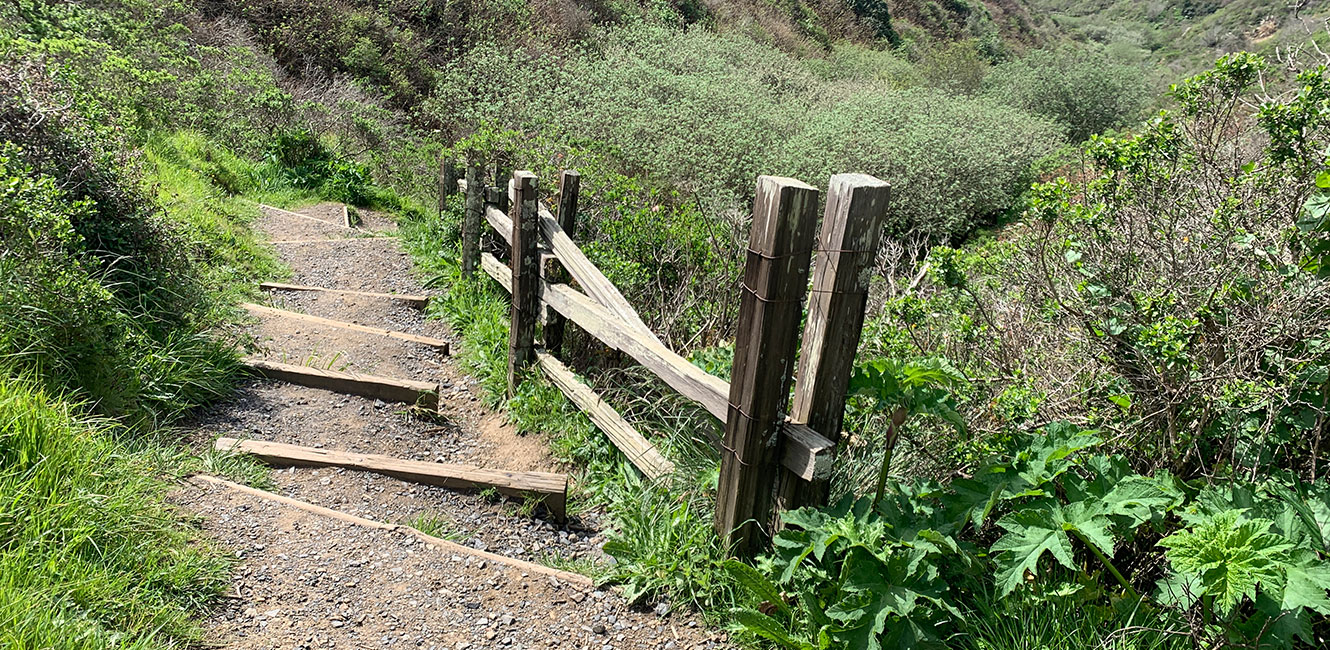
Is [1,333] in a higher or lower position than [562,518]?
higher

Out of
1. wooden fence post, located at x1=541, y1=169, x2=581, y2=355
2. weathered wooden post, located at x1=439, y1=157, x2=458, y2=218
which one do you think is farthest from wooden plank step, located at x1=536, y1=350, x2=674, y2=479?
weathered wooden post, located at x1=439, y1=157, x2=458, y2=218

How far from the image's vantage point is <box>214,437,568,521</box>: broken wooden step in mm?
3939

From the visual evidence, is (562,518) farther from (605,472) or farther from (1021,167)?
(1021,167)

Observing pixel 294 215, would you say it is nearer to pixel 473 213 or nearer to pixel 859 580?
pixel 473 213

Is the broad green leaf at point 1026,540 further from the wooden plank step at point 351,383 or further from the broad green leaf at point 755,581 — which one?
the wooden plank step at point 351,383

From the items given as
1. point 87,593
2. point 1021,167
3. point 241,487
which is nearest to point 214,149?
point 241,487

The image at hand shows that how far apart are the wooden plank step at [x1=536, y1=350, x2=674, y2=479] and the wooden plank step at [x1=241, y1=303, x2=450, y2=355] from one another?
4.09 ft

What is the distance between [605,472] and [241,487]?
1.80 m

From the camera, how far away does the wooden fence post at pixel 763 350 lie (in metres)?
2.76

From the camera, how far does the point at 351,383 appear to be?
4.97m

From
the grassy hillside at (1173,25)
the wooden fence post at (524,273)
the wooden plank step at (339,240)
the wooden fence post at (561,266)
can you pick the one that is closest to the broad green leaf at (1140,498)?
the wooden fence post at (561,266)

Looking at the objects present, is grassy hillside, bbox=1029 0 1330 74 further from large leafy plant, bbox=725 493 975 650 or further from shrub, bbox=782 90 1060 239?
large leafy plant, bbox=725 493 975 650

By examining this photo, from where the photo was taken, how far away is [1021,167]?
12.8 m

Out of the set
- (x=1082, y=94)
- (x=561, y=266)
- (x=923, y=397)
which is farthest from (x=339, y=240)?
(x=1082, y=94)
